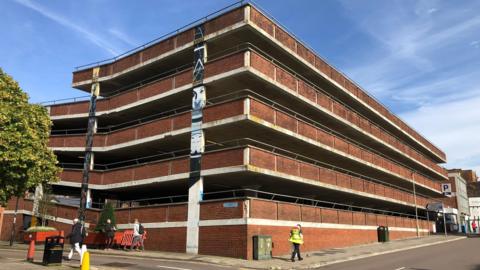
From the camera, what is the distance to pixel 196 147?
2638 centimetres

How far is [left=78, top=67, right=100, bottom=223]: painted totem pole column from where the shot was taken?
33031mm

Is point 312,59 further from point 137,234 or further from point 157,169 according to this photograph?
point 137,234

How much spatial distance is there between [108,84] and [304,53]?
17240 millimetres

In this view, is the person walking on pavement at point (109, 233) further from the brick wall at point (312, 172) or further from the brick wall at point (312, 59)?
the brick wall at point (312, 59)

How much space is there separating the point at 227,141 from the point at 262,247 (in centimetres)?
868

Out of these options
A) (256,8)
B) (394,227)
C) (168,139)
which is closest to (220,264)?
(168,139)

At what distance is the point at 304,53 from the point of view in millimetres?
31125

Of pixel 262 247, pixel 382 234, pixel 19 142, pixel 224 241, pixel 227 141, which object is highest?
pixel 227 141

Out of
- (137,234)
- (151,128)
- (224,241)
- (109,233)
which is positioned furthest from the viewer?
(151,128)

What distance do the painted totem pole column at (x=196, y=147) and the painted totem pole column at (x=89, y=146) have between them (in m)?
11.2

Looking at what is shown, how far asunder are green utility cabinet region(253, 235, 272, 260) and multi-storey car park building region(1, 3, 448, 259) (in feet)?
1.28

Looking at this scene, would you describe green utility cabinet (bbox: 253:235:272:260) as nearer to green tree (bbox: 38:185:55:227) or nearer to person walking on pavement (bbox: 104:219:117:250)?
person walking on pavement (bbox: 104:219:117:250)

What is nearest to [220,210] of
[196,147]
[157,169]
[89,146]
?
[196,147]

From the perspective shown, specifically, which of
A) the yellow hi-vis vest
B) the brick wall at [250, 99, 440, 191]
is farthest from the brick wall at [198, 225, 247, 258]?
the brick wall at [250, 99, 440, 191]
